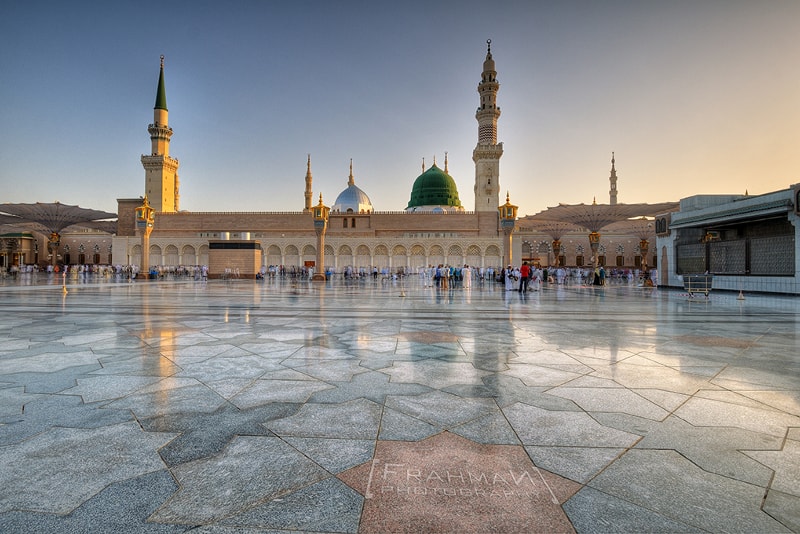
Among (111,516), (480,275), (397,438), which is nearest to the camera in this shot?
(111,516)

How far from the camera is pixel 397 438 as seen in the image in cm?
199

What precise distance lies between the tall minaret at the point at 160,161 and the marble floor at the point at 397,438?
178 ft

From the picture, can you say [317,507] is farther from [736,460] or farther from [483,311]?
[483,311]

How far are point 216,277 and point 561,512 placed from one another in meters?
26.1

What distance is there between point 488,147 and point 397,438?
48.5 m

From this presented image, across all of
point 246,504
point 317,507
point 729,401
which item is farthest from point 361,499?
point 729,401

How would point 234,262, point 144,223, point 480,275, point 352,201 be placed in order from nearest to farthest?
point 234,262
point 144,223
point 480,275
point 352,201

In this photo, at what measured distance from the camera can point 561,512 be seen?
1397mm

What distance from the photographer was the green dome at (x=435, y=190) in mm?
57938

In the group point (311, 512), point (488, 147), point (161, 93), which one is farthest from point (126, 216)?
point (311, 512)

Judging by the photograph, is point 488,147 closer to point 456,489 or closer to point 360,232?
point 360,232

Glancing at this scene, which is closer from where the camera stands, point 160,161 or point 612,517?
point 612,517

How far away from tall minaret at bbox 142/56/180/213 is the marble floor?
54.3 metres

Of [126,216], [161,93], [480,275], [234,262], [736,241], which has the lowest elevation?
→ [480,275]
